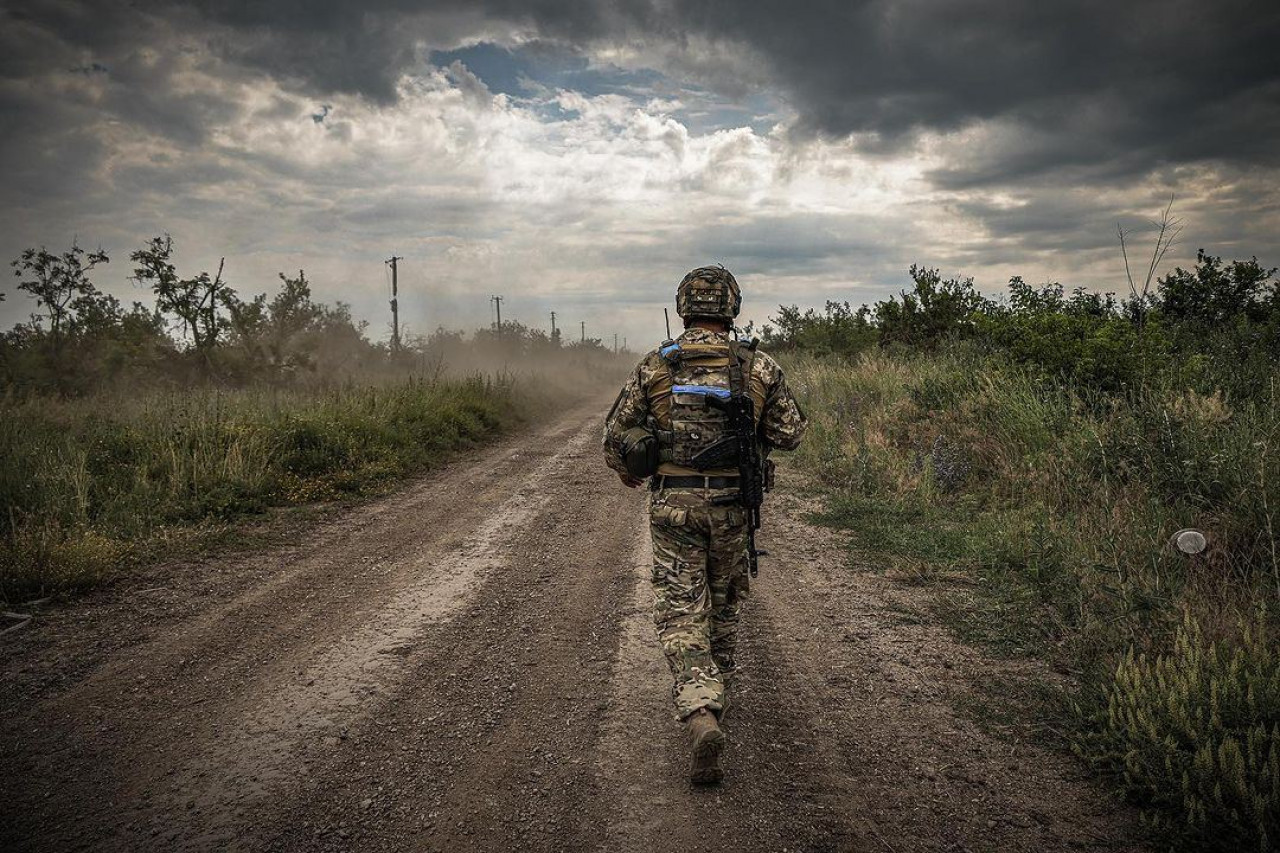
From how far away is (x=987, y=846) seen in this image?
2.38 metres

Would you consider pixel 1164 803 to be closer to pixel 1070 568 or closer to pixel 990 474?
pixel 1070 568

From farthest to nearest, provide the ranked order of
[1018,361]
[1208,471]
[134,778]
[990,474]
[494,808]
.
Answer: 1. [1018,361]
2. [990,474]
3. [1208,471]
4. [134,778]
5. [494,808]

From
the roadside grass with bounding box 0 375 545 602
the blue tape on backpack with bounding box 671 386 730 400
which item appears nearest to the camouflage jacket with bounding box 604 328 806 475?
the blue tape on backpack with bounding box 671 386 730 400

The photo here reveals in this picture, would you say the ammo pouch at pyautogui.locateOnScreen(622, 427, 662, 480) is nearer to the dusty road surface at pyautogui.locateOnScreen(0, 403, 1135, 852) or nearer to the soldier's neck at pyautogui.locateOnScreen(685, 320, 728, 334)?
the soldier's neck at pyautogui.locateOnScreen(685, 320, 728, 334)

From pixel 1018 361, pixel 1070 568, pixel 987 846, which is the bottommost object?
pixel 987 846

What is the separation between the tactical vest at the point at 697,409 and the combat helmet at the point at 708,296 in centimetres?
19

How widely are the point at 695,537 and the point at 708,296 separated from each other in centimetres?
124

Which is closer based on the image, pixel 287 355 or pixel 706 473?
pixel 706 473

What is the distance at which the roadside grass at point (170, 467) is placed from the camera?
547cm

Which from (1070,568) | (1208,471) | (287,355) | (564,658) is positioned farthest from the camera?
(287,355)

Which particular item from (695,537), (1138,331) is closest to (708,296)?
(695,537)

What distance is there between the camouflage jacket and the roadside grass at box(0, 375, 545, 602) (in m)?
4.69

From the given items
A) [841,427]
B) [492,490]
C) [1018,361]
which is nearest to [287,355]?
[492,490]

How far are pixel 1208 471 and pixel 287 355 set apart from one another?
944 inches
